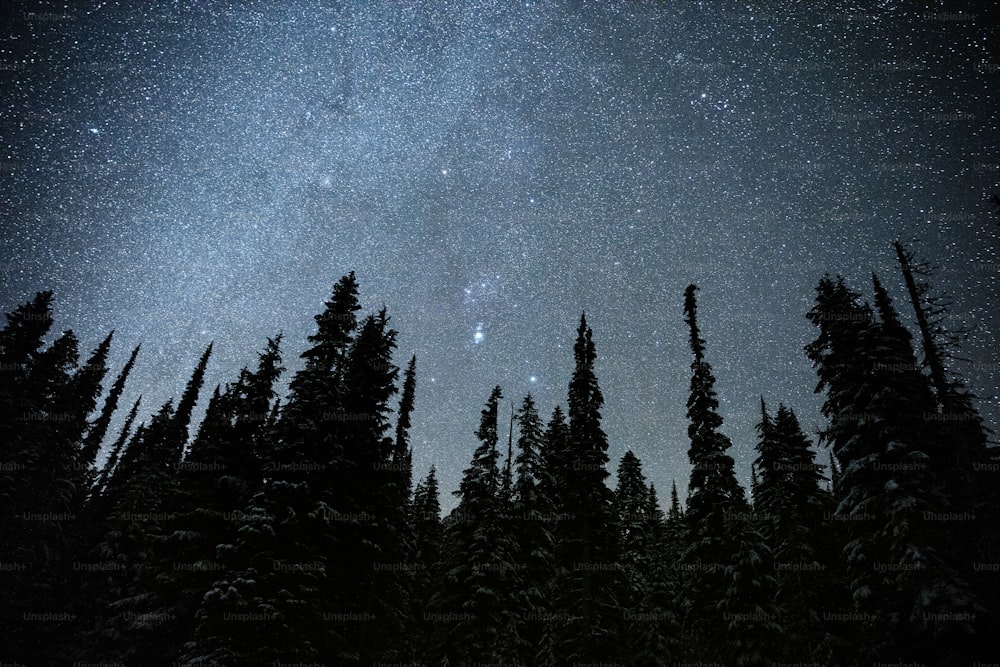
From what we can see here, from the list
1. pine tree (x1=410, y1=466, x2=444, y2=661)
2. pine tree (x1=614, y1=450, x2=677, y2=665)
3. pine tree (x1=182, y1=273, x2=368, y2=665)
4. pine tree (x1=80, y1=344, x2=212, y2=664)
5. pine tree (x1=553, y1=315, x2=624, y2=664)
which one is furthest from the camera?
pine tree (x1=410, y1=466, x2=444, y2=661)

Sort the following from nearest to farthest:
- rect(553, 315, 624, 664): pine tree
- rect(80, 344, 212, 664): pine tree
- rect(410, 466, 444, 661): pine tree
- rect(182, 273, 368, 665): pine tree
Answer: rect(182, 273, 368, 665): pine tree → rect(80, 344, 212, 664): pine tree → rect(553, 315, 624, 664): pine tree → rect(410, 466, 444, 661): pine tree

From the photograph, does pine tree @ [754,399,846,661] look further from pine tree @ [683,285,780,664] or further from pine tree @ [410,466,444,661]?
pine tree @ [410,466,444,661]

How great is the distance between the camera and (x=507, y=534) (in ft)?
98.6

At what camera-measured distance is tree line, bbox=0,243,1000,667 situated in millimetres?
17609

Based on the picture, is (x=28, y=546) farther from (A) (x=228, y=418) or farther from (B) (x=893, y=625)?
(B) (x=893, y=625)

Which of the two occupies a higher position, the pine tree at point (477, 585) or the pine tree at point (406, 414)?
the pine tree at point (406, 414)

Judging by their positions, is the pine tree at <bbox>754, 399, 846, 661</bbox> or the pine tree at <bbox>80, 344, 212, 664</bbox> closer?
the pine tree at <bbox>80, 344, 212, 664</bbox>

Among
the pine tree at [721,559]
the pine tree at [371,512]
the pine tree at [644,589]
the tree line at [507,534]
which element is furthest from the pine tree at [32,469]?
the pine tree at [721,559]

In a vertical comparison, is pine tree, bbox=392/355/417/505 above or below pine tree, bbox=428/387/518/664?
above

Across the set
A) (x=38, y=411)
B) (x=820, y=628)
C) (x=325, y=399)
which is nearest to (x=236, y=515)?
(x=325, y=399)

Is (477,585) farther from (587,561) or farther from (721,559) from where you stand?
(721,559)

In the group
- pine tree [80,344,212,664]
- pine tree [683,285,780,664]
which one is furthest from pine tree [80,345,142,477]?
pine tree [683,285,780,664]

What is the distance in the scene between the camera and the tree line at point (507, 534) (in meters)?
17.6

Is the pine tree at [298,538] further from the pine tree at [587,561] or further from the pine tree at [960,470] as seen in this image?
the pine tree at [960,470]
